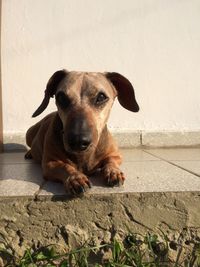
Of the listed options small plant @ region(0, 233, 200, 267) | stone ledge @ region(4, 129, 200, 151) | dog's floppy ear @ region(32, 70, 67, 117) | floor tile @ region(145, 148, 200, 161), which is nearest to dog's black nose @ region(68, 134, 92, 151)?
small plant @ region(0, 233, 200, 267)

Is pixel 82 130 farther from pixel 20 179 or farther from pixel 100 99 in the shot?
pixel 20 179

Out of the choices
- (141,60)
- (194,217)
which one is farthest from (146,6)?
(194,217)

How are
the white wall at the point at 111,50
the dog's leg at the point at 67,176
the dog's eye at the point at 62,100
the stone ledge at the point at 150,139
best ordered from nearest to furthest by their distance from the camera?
the dog's leg at the point at 67,176 → the dog's eye at the point at 62,100 → the white wall at the point at 111,50 → the stone ledge at the point at 150,139

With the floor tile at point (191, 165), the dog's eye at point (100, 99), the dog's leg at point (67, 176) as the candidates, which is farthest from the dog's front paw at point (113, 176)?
the floor tile at point (191, 165)

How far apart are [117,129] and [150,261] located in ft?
8.09

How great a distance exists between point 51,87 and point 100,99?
454 mm

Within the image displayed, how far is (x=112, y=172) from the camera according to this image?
7.18 ft

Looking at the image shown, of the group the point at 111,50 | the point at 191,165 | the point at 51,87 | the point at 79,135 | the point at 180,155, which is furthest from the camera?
the point at 111,50

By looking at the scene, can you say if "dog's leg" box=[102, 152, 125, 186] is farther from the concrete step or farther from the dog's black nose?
the dog's black nose

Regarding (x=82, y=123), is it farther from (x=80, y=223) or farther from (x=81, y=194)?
(x=80, y=223)

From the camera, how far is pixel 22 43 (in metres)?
4.07

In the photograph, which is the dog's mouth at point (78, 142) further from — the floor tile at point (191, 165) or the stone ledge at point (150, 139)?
the stone ledge at point (150, 139)

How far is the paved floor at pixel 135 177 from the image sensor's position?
202cm

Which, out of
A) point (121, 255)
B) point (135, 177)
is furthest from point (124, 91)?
point (121, 255)
